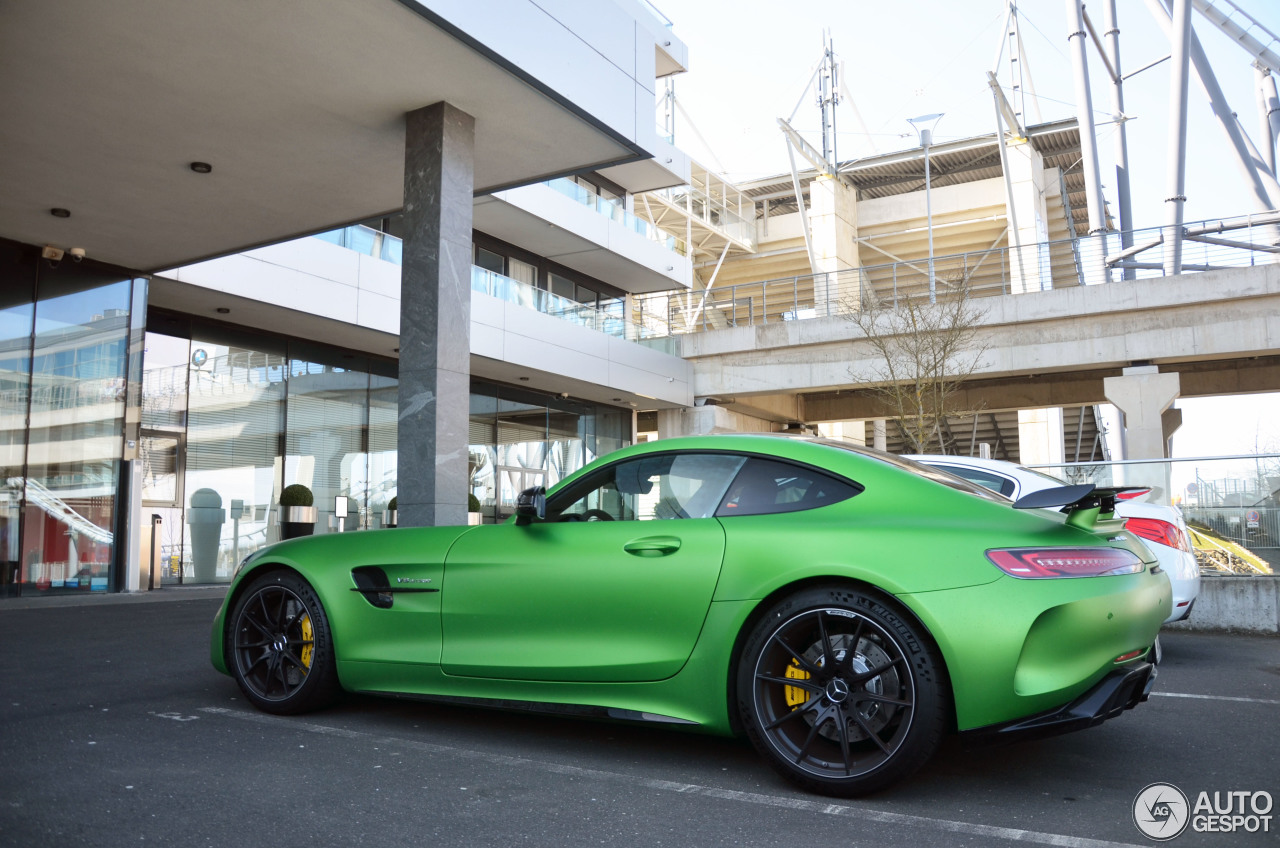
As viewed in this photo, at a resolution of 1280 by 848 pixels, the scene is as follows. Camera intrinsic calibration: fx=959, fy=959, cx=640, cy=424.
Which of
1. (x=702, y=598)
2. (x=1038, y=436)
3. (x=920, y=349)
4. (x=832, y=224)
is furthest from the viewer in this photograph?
(x=832, y=224)

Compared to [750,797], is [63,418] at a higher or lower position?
higher

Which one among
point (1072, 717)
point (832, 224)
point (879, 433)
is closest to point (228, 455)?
point (1072, 717)

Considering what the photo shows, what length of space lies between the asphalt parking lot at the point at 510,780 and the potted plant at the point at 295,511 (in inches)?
473

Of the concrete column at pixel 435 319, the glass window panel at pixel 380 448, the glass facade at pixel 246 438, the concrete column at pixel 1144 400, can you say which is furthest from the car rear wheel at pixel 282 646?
the concrete column at pixel 1144 400

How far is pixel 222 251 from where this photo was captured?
41.4 feet

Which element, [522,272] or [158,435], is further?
[522,272]

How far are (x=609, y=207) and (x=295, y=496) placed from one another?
12.3m

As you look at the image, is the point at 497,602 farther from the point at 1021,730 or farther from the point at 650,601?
the point at 1021,730

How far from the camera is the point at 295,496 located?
1697cm

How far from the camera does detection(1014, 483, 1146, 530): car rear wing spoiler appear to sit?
328 centimetres

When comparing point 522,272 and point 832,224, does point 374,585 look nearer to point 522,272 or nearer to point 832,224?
point 522,272

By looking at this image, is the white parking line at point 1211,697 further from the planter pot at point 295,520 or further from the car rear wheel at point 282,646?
the planter pot at point 295,520

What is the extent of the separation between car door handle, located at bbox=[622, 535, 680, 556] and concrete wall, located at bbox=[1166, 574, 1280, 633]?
7410mm

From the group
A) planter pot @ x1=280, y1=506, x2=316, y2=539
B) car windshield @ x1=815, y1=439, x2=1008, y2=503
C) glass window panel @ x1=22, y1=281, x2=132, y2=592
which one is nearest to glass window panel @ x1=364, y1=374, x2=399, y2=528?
planter pot @ x1=280, y1=506, x2=316, y2=539
